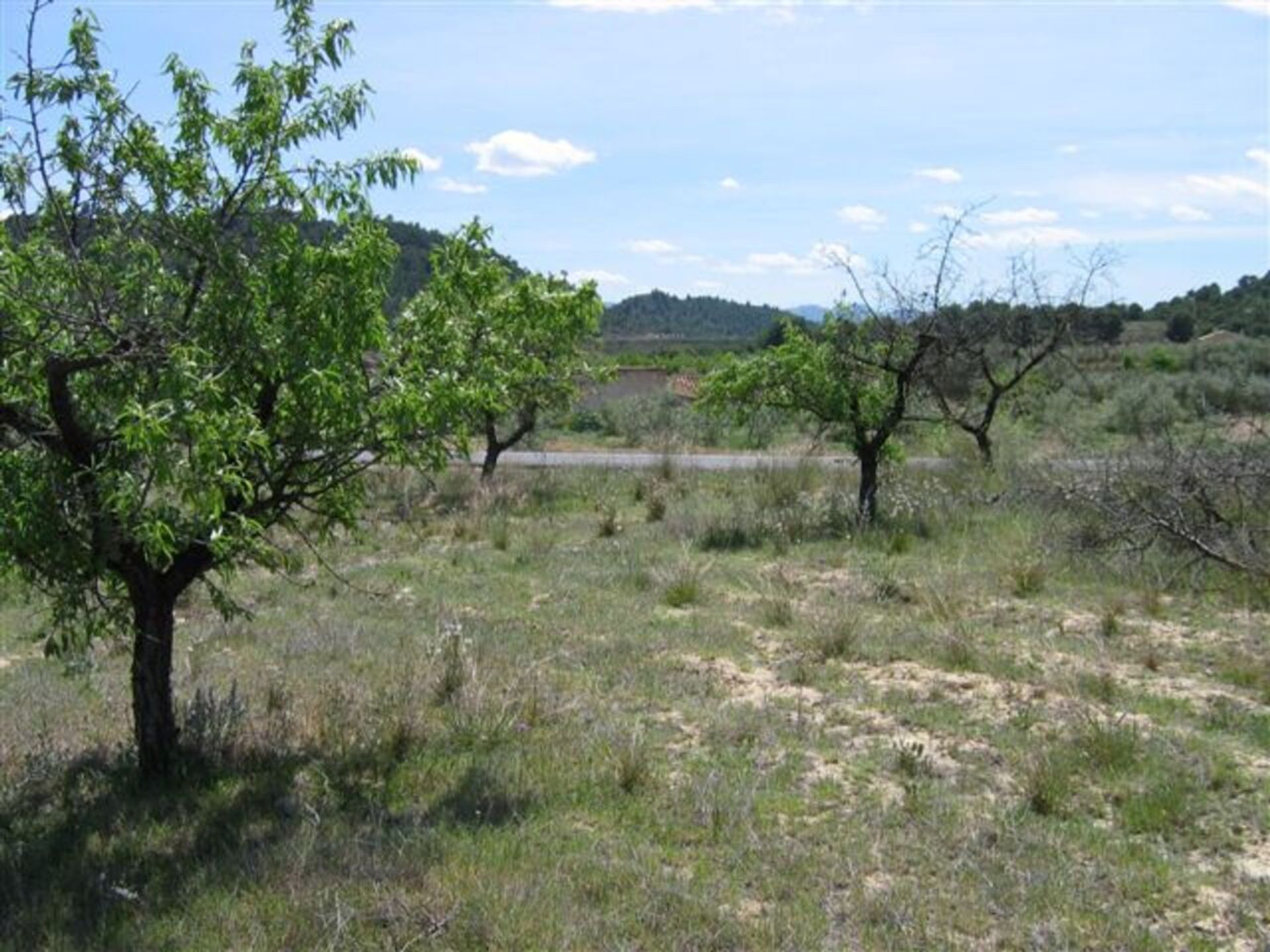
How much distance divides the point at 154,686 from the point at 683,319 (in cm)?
11747

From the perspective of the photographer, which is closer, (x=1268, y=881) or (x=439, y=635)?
(x=1268, y=881)

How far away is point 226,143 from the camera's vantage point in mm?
A: 5789

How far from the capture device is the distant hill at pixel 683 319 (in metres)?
106

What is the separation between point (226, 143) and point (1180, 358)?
137 ft

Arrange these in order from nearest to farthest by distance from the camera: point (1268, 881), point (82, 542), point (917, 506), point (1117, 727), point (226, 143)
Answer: point (1268, 881) < point (82, 542) < point (226, 143) < point (1117, 727) < point (917, 506)

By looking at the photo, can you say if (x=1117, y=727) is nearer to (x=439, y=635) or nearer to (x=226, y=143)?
(x=439, y=635)

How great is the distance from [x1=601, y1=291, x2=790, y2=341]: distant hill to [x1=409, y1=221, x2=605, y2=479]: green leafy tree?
7783 centimetres

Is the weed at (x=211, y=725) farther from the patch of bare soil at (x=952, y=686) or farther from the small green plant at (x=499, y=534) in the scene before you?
the small green plant at (x=499, y=534)

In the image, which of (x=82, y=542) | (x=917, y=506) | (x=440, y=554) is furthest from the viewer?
(x=917, y=506)

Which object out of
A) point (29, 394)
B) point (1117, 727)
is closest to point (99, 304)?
point (29, 394)

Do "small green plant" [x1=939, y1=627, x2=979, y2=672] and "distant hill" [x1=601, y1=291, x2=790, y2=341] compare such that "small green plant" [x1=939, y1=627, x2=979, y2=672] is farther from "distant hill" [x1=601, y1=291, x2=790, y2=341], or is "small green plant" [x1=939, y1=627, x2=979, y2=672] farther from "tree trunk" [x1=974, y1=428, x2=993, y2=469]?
"distant hill" [x1=601, y1=291, x2=790, y2=341]

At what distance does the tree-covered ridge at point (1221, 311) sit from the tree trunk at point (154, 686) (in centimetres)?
4794

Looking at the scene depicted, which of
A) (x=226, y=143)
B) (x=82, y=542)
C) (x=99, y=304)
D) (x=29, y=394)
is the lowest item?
(x=82, y=542)

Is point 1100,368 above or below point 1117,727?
above
